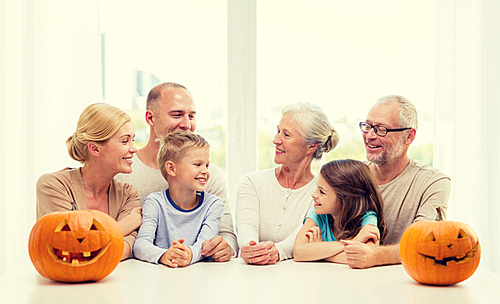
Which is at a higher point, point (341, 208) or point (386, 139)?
point (386, 139)

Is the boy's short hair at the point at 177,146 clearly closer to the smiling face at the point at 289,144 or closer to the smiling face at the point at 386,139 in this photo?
the smiling face at the point at 289,144

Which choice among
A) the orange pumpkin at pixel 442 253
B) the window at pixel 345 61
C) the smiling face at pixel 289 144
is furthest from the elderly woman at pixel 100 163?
the orange pumpkin at pixel 442 253

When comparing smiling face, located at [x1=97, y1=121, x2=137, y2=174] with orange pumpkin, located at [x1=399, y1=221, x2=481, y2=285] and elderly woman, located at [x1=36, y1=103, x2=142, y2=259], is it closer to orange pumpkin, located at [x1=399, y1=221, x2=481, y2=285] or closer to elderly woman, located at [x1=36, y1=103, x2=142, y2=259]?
elderly woman, located at [x1=36, y1=103, x2=142, y2=259]

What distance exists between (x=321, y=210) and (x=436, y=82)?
1175mm

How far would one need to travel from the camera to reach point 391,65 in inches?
107

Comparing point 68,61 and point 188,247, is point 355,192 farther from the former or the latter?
point 68,61

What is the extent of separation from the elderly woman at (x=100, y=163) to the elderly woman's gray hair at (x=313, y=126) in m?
0.71

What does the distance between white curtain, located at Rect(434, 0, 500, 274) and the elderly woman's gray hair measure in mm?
843

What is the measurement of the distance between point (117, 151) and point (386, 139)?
113cm

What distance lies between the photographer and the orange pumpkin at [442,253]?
5.08 feet

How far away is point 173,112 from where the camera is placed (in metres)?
2.23

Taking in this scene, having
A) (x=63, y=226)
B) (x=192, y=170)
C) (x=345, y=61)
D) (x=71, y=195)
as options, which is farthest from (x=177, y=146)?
(x=345, y=61)

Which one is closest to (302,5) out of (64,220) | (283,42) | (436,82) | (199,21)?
(283,42)

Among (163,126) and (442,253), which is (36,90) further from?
(442,253)
